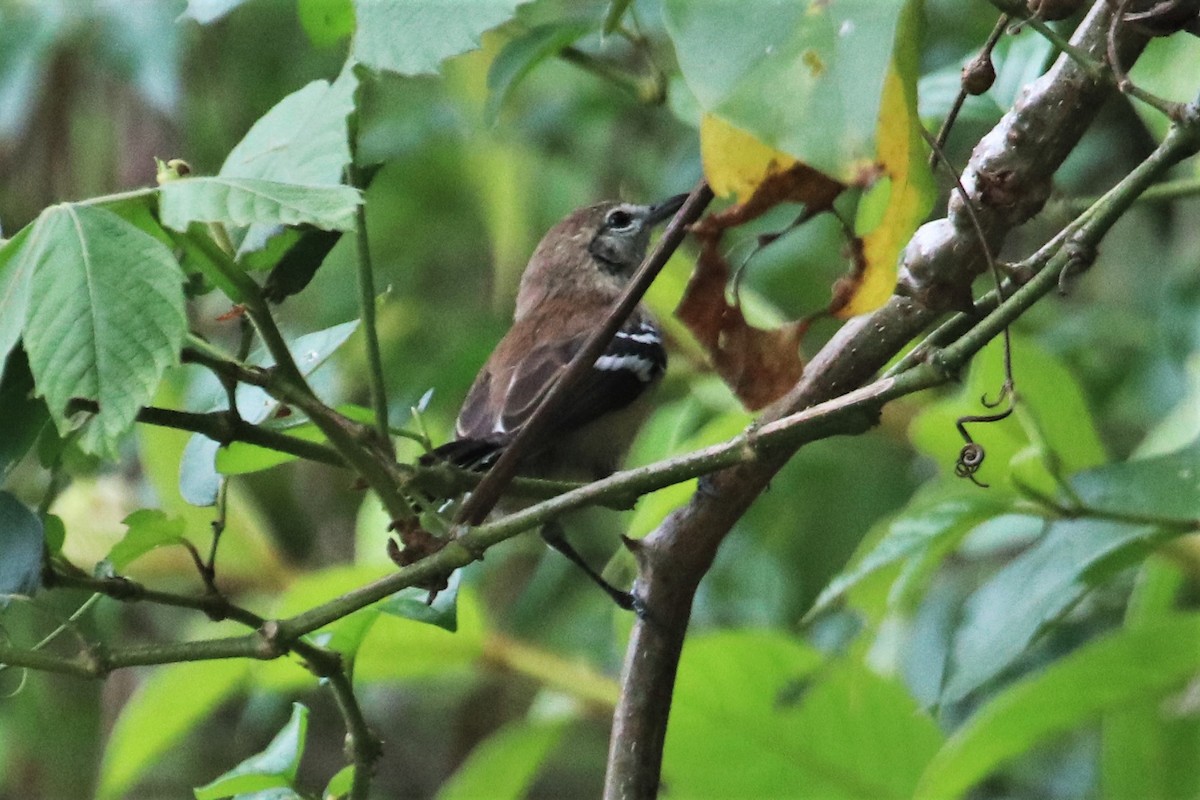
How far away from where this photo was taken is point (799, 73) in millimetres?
964

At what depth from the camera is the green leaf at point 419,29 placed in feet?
3.92

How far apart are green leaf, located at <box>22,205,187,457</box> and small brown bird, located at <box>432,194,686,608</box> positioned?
0.92 metres

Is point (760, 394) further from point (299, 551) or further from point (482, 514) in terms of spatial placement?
point (299, 551)

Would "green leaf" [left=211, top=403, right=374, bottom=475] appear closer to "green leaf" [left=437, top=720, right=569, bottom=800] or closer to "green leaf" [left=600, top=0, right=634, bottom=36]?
"green leaf" [left=600, top=0, right=634, bottom=36]

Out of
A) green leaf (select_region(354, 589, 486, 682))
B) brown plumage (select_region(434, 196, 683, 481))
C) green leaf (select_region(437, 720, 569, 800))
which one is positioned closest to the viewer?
green leaf (select_region(354, 589, 486, 682))

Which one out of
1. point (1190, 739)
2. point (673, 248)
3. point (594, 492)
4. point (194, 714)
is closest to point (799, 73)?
point (673, 248)

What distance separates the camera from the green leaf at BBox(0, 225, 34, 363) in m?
1.07

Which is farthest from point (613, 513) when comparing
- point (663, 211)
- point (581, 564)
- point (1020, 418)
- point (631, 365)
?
point (1020, 418)

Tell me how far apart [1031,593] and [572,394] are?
30.9 inches

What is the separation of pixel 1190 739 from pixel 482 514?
1523mm

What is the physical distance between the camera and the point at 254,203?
3.49ft

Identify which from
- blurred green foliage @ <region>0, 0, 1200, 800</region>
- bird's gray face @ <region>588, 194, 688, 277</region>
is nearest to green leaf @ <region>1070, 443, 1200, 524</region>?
blurred green foliage @ <region>0, 0, 1200, 800</region>

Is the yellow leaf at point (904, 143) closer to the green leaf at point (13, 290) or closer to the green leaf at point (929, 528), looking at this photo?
the green leaf at point (13, 290)

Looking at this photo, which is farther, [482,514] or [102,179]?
[102,179]
